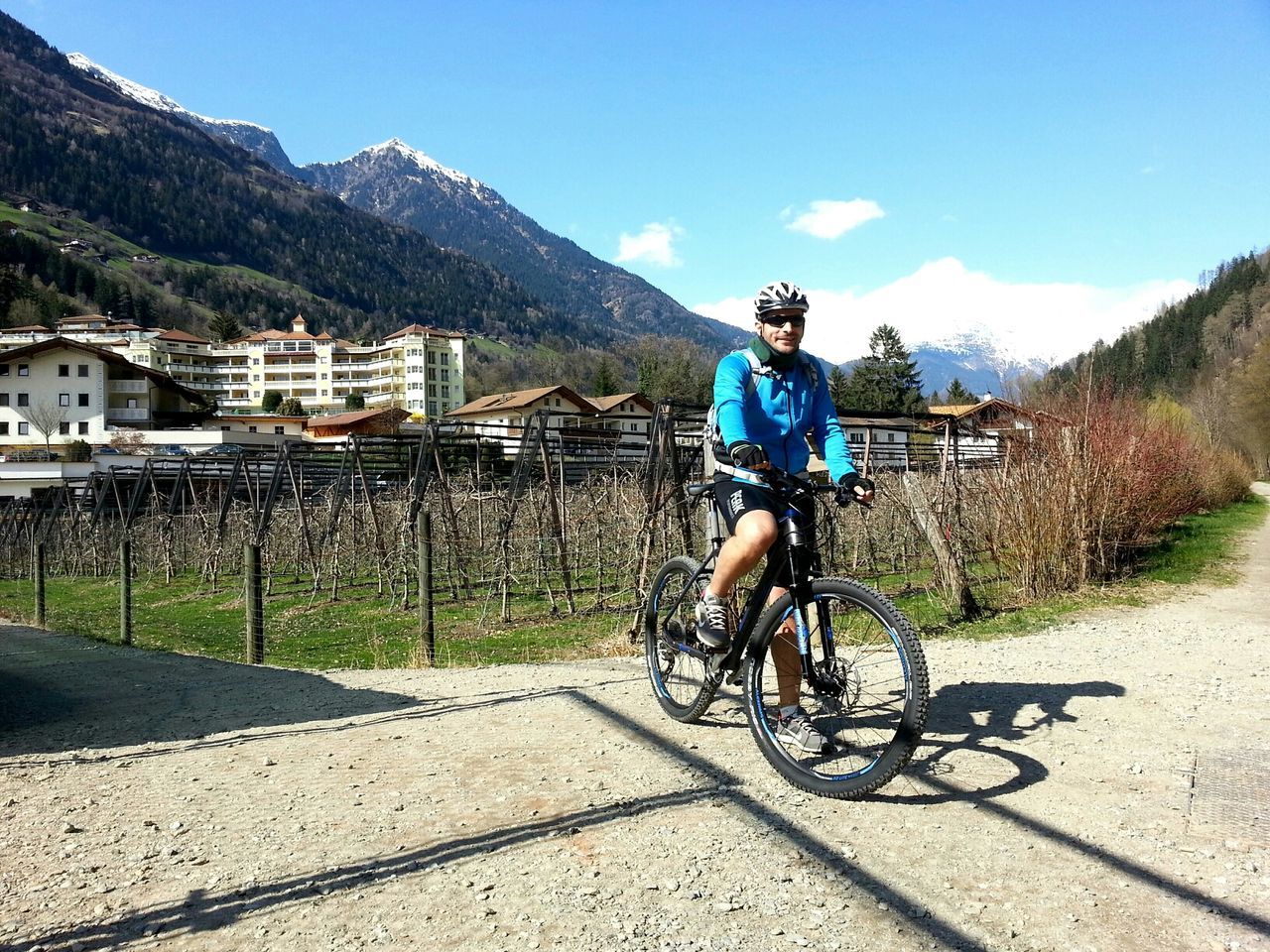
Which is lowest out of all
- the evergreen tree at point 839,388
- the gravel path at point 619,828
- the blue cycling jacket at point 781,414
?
the gravel path at point 619,828

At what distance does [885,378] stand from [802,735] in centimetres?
6870

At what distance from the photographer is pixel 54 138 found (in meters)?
182

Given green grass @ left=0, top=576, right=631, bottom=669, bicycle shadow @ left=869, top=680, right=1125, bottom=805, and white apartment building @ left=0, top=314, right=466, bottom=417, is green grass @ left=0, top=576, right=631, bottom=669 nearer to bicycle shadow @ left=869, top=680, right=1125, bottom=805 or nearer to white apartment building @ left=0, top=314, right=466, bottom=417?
bicycle shadow @ left=869, top=680, right=1125, bottom=805

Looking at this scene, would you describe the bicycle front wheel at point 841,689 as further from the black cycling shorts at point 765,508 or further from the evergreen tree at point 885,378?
the evergreen tree at point 885,378

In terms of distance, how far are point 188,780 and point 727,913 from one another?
2.27 m

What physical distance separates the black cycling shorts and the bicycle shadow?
842 millimetres

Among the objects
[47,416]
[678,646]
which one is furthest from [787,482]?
[47,416]

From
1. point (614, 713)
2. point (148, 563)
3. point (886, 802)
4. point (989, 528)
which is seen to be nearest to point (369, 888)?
point (886, 802)

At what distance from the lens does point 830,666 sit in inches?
131

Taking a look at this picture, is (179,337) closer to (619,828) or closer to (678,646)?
(678,646)

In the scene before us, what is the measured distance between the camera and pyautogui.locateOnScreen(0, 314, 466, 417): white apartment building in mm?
113812

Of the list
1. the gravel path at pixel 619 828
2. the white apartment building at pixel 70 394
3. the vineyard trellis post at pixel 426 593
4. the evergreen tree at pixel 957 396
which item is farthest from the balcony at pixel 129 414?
the gravel path at pixel 619 828

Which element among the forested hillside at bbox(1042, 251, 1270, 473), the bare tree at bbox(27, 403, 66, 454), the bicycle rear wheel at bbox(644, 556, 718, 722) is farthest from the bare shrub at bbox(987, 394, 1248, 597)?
the bare tree at bbox(27, 403, 66, 454)

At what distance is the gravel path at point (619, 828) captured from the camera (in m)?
2.24
